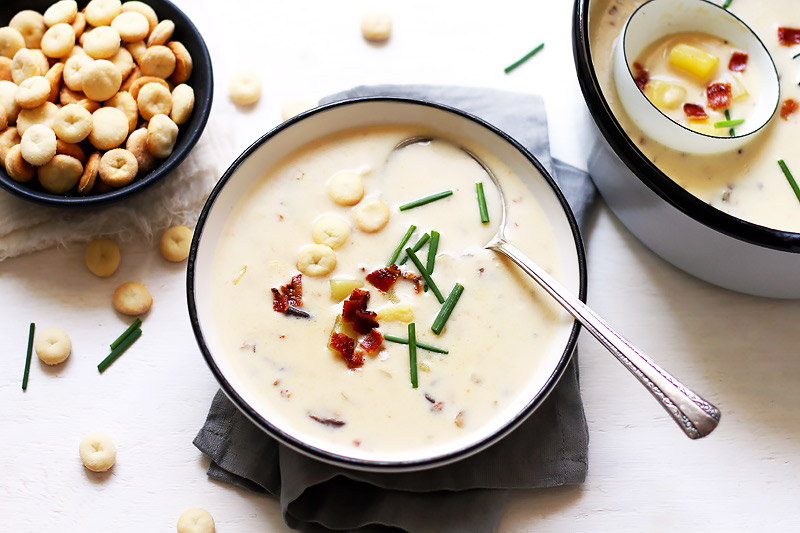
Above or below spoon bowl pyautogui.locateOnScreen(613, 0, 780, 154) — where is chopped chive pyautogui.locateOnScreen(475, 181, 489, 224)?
below

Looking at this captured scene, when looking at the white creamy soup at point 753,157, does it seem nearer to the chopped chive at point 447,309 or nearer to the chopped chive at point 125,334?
the chopped chive at point 447,309

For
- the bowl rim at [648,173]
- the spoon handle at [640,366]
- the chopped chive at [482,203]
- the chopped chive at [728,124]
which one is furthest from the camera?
the chopped chive at [728,124]

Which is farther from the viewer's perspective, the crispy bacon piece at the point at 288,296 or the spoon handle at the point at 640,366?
the crispy bacon piece at the point at 288,296

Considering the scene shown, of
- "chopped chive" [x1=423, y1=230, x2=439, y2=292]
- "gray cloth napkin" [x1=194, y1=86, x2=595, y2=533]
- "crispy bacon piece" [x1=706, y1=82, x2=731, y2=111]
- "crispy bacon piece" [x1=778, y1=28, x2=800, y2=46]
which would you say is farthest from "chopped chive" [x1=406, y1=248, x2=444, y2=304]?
"crispy bacon piece" [x1=778, y1=28, x2=800, y2=46]

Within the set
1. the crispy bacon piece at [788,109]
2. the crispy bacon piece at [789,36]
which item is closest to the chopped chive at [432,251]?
the crispy bacon piece at [788,109]

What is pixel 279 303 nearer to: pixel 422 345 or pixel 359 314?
pixel 359 314

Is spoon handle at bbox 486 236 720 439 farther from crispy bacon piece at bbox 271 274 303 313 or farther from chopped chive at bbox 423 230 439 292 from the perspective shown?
crispy bacon piece at bbox 271 274 303 313
